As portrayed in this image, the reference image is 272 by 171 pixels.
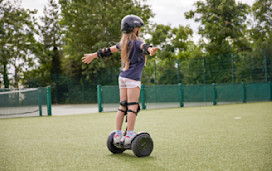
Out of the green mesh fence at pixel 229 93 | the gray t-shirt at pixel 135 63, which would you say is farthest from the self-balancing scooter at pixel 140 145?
the green mesh fence at pixel 229 93

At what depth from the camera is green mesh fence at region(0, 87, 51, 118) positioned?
12484mm

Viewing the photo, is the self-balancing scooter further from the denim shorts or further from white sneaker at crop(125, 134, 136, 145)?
the denim shorts

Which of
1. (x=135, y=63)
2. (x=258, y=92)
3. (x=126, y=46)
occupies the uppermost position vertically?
(x=126, y=46)

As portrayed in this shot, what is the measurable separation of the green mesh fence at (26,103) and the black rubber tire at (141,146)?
32.6ft

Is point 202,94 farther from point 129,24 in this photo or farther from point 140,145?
point 140,145

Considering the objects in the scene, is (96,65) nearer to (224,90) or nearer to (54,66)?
(54,66)

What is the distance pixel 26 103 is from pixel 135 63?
10276mm

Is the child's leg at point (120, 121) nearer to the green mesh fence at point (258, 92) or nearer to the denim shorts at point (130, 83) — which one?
the denim shorts at point (130, 83)

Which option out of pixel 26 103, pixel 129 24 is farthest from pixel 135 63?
pixel 26 103

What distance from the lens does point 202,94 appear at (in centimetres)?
1656

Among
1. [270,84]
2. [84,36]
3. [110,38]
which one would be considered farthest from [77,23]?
[270,84]

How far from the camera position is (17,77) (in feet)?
82.1

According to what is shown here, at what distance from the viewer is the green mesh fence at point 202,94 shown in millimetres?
15547

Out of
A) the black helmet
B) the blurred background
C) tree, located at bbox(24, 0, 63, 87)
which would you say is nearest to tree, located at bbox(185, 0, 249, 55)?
the blurred background
